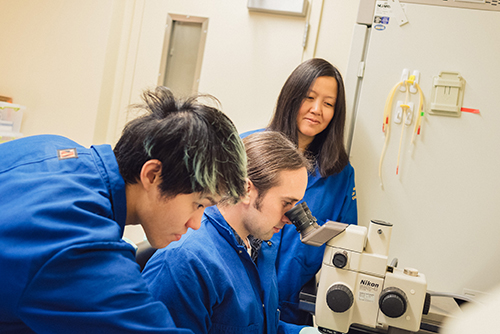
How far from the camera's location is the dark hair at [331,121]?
1.89 metres

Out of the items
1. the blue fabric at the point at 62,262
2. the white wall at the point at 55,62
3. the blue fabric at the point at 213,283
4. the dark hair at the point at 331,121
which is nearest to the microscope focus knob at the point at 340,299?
the blue fabric at the point at 213,283

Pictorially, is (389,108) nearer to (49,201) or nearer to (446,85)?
(446,85)

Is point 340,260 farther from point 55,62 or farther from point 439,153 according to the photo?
point 55,62

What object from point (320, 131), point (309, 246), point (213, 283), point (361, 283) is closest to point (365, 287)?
point (361, 283)

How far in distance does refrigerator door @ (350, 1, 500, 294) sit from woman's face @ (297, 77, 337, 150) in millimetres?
252

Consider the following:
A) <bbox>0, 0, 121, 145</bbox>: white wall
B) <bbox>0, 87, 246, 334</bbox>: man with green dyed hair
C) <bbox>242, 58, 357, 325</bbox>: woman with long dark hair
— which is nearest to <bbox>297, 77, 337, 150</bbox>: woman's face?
<bbox>242, 58, 357, 325</bbox>: woman with long dark hair

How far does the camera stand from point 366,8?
207 centimetres

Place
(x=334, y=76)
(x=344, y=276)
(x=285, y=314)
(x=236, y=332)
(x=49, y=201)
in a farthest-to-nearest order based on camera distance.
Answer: (x=334, y=76), (x=285, y=314), (x=344, y=276), (x=236, y=332), (x=49, y=201)

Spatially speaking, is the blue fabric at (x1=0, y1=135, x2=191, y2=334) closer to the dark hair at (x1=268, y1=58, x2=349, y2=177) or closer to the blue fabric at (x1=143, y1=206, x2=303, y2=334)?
the blue fabric at (x1=143, y1=206, x2=303, y2=334)

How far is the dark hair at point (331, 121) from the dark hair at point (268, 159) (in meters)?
0.60

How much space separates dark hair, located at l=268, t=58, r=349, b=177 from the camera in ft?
6.19

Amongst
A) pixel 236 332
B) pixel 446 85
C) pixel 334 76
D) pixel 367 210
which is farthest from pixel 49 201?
pixel 446 85

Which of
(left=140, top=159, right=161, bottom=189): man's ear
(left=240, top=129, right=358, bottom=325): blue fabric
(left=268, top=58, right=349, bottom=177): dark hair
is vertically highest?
(left=268, top=58, right=349, bottom=177): dark hair

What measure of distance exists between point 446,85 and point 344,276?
1289mm
